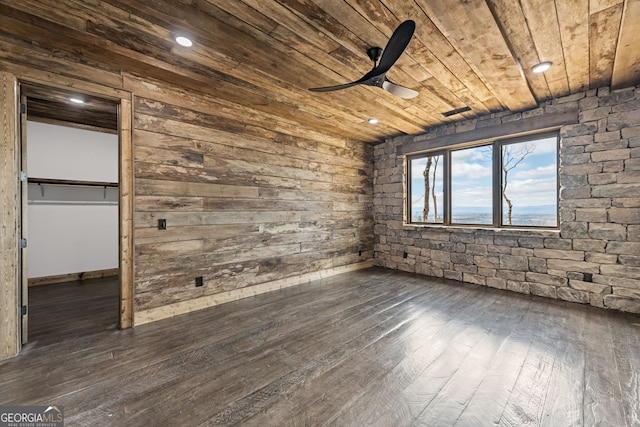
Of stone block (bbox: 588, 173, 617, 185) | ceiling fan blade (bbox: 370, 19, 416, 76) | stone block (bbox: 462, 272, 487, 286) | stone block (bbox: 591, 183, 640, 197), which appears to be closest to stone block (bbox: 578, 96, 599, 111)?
stone block (bbox: 588, 173, 617, 185)

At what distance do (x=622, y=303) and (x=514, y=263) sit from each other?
1.12 meters

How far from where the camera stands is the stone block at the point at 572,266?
3369mm

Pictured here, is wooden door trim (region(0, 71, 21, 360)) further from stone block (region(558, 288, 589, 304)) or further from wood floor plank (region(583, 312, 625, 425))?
stone block (region(558, 288, 589, 304))

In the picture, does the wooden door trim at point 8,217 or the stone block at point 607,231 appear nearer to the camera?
the wooden door trim at point 8,217

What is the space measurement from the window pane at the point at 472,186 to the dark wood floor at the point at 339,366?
1666mm

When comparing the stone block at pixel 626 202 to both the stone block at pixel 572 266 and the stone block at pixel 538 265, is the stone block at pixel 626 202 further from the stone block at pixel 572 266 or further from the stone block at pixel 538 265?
the stone block at pixel 538 265

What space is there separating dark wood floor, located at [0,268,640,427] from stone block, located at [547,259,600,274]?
510 mm

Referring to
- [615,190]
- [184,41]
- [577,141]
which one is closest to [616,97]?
[577,141]

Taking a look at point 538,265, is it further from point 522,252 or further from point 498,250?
point 498,250

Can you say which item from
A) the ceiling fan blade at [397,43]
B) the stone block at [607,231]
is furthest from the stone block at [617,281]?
the ceiling fan blade at [397,43]

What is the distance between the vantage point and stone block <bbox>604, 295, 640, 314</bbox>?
310cm

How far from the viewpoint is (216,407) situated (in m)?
1.63

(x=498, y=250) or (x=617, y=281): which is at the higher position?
(x=498, y=250)

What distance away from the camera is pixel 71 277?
4.56 metres
